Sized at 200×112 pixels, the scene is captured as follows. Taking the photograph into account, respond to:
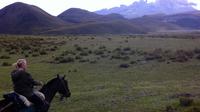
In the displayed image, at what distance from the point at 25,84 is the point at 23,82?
0.11 m

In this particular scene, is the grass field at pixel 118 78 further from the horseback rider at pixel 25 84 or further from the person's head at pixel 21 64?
the person's head at pixel 21 64

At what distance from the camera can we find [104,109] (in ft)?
71.5

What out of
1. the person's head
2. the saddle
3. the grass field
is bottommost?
the grass field

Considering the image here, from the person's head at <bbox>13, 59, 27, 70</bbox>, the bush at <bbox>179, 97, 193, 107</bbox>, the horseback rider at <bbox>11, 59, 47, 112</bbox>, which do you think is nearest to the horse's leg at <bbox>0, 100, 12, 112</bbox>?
the horseback rider at <bbox>11, 59, 47, 112</bbox>

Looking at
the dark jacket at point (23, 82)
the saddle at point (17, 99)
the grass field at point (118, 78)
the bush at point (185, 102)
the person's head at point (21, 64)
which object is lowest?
the grass field at point (118, 78)

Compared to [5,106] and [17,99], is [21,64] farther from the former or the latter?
[5,106]

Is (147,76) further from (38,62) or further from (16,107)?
(16,107)

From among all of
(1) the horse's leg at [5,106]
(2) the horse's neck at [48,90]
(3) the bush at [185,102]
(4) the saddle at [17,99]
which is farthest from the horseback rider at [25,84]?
(3) the bush at [185,102]

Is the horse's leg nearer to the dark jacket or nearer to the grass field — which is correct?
the dark jacket

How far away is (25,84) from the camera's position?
48.0 feet

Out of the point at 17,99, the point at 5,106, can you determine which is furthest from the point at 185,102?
the point at 5,106

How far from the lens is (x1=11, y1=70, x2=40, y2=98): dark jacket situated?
14422 mm

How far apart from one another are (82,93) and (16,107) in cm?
1177

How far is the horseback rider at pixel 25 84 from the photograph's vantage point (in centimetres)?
1438
